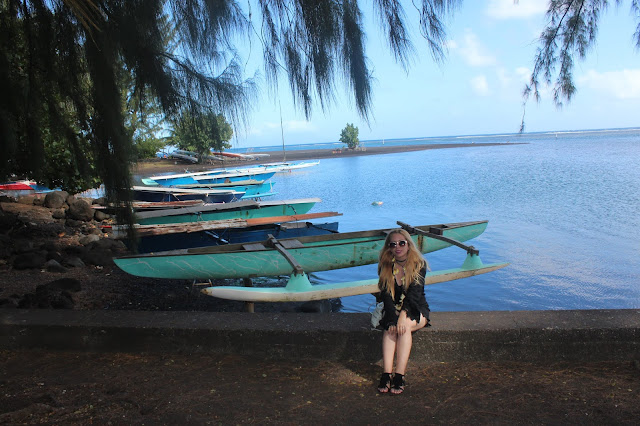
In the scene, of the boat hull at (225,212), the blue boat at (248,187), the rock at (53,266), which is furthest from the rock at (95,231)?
the blue boat at (248,187)

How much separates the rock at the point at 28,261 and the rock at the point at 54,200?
6.91m

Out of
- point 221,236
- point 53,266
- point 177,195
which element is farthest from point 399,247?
point 177,195

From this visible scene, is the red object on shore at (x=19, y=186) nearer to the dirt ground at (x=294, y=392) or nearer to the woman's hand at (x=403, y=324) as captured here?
the dirt ground at (x=294, y=392)

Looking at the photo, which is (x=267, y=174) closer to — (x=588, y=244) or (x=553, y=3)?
(x=588, y=244)

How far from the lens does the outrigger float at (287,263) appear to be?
17.5 ft

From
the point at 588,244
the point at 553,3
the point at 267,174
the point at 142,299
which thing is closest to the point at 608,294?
the point at 588,244

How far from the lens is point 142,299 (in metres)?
7.21

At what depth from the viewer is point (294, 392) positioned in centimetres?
318

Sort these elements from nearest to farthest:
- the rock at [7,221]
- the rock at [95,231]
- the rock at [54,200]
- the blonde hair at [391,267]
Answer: the blonde hair at [391,267] < the rock at [7,221] < the rock at [95,231] < the rock at [54,200]

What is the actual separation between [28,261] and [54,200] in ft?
23.7

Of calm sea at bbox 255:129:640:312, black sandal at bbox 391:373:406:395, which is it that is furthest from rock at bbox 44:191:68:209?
black sandal at bbox 391:373:406:395

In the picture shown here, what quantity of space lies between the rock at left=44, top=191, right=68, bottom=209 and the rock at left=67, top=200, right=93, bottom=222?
1138mm

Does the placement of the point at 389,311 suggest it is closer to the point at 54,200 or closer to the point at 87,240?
the point at 87,240

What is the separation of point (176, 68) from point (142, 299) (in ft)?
12.4
